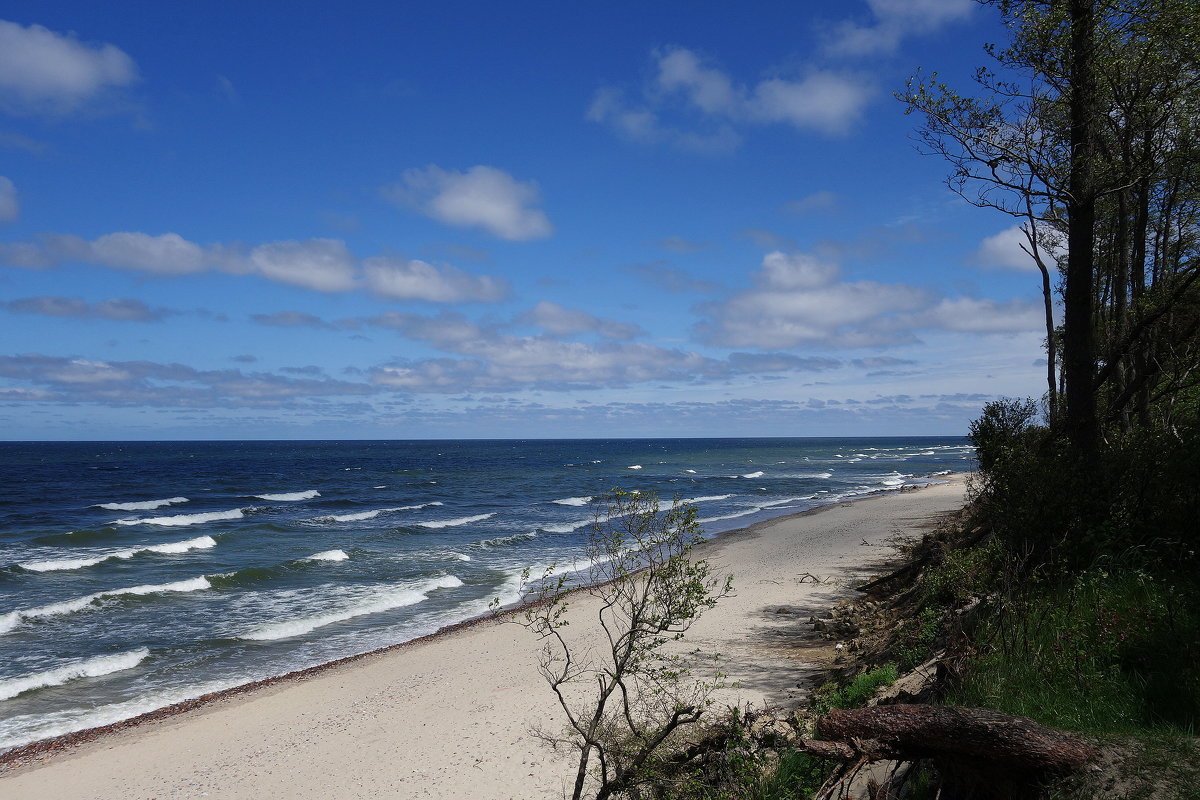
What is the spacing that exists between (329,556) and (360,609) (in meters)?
8.06

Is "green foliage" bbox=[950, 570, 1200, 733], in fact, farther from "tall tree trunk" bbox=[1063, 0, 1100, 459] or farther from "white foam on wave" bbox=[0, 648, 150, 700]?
"white foam on wave" bbox=[0, 648, 150, 700]

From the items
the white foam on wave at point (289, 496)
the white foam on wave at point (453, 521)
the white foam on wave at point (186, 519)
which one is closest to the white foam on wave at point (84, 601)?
the white foam on wave at point (453, 521)

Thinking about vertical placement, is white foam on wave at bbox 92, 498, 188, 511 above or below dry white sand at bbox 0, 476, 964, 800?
below

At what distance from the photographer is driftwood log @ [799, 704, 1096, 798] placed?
155 inches

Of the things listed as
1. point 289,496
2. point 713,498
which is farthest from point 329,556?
point 289,496

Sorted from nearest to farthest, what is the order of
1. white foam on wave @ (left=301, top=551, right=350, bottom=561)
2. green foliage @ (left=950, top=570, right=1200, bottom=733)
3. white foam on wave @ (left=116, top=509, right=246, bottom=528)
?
green foliage @ (left=950, top=570, right=1200, bottom=733) → white foam on wave @ (left=301, top=551, right=350, bottom=561) → white foam on wave @ (left=116, top=509, right=246, bottom=528)

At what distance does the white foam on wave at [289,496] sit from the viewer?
50781mm

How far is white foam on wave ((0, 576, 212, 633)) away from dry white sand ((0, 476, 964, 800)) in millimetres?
9153

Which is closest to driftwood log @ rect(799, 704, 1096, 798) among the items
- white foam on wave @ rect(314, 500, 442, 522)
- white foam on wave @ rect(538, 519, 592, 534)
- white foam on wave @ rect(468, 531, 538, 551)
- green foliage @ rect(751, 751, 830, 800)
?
green foliage @ rect(751, 751, 830, 800)

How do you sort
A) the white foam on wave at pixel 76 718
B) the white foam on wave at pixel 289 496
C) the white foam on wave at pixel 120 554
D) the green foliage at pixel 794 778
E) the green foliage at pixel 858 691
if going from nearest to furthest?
the green foliage at pixel 794 778 → the green foliage at pixel 858 691 → the white foam on wave at pixel 76 718 → the white foam on wave at pixel 120 554 → the white foam on wave at pixel 289 496

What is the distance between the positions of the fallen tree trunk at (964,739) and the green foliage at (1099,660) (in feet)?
3.48

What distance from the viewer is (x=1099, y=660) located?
232 inches

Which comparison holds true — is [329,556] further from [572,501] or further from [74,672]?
[572,501]

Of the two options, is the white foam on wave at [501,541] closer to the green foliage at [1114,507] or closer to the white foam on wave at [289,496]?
the green foliage at [1114,507]
